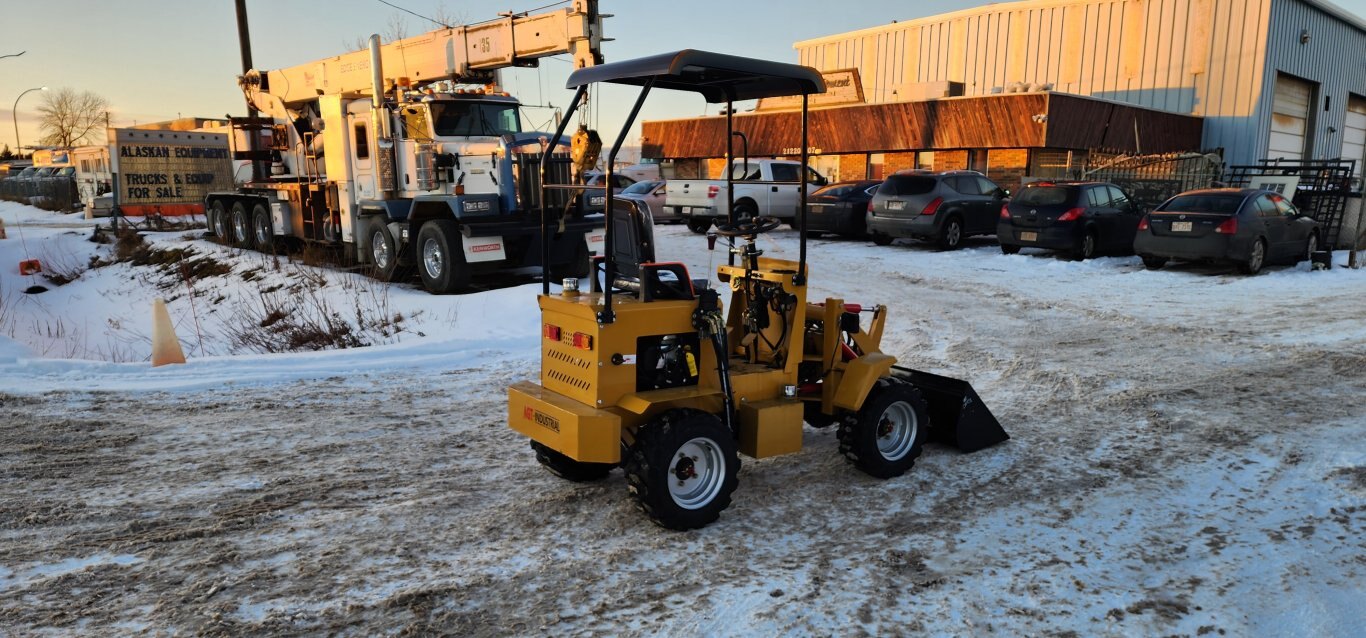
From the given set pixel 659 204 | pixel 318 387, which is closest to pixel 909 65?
pixel 659 204

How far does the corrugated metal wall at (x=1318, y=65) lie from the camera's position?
88.1ft

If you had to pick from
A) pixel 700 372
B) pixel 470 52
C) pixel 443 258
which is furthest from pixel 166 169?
pixel 700 372

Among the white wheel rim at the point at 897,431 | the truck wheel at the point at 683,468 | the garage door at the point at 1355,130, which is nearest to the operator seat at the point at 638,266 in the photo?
the truck wheel at the point at 683,468

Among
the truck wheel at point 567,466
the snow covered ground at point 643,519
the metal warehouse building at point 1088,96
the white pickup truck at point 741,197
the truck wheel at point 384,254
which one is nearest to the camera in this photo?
the snow covered ground at point 643,519

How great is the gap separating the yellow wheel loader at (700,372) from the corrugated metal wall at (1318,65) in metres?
27.7

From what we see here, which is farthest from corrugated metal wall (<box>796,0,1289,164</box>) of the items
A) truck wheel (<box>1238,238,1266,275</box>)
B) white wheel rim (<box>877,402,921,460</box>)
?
white wheel rim (<box>877,402,921,460</box>)

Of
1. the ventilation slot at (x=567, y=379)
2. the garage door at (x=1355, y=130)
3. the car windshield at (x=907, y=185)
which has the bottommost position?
the ventilation slot at (x=567, y=379)

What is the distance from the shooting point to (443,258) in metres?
11.8

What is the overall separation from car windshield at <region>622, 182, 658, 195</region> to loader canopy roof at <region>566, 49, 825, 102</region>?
→ 1776 cm

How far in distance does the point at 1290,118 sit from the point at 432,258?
1186 inches

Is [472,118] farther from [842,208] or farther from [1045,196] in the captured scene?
[1045,196]

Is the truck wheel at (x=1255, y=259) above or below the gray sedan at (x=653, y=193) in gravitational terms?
below

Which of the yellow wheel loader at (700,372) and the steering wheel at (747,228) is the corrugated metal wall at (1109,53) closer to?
the yellow wheel loader at (700,372)

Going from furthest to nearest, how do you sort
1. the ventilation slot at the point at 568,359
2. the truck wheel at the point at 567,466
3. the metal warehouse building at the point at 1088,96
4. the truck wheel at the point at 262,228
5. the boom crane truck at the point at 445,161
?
the metal warehouse building at the point at 1088,96 → the truck wheel at the point at 262,228 → the boom crane truck at the point at 445,161 → the truck wheel at the point at 567,466 → the ventilation slot at the point at 568,359
